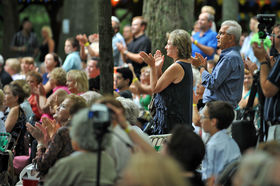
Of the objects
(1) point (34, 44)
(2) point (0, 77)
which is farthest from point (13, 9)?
(2) point (0, 77)

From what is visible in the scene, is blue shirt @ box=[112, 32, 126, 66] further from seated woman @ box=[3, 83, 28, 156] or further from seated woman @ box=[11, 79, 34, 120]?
seated woman @ box=[3, 83, 28, 156]

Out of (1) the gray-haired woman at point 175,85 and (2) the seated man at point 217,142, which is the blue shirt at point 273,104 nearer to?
(2) the seated man at point 217,142

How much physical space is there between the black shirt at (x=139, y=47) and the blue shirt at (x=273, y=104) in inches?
204

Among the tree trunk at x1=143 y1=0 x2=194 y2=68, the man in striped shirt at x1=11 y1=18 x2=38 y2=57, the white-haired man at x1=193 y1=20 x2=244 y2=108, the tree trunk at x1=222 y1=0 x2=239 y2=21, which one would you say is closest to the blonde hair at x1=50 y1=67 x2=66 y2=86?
the tree trunk at x1=143 y1=0 x2=194 y2=68

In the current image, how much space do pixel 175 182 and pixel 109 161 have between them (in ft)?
3.89

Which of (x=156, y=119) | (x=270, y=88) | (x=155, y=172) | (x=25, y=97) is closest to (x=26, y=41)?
(x=25, y=97)

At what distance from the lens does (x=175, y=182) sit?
360cm

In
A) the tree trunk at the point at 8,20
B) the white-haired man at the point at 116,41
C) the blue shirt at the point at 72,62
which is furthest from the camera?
the tree trunk at the point at 8,20

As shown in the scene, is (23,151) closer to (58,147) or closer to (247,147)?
(58,147)

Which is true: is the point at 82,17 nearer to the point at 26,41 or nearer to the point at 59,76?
the point at 26,41

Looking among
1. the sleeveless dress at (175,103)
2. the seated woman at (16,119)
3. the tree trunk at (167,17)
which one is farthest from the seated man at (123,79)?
the sleeveless dress at (175,103)

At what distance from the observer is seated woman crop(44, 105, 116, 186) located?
455 cm

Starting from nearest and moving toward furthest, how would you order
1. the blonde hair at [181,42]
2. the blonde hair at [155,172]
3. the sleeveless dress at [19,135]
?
the blonde hair at [155,172]
the blonde hair at [181,42]
the sleeveless dress at [19,135]

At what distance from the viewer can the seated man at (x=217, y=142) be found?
18.0 ft
